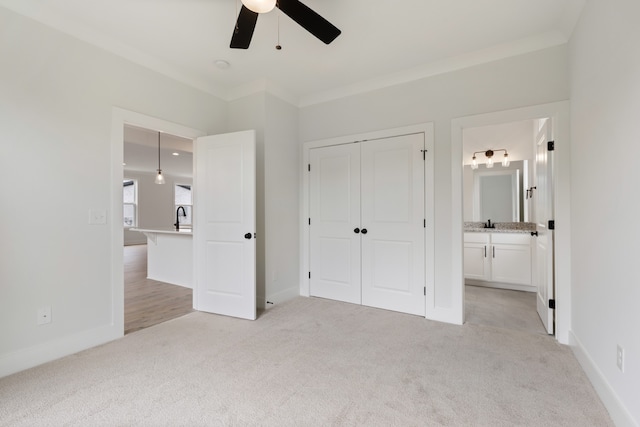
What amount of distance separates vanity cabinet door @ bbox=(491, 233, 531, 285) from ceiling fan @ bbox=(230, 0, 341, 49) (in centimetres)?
376

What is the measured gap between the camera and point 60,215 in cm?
229

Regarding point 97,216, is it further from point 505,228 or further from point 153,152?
point 153,152

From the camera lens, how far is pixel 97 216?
2500 millimetres

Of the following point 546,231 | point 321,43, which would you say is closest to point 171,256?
point 321,43

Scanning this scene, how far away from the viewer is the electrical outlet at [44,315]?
2.20 m

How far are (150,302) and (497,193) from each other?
5215mm

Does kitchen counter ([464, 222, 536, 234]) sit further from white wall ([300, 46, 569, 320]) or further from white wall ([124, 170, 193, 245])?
white wall ([124, 170, 193, 245])

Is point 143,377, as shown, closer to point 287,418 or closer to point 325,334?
point 287,418

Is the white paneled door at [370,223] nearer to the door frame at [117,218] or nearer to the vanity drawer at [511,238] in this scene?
the vanity drawer at [511,238]

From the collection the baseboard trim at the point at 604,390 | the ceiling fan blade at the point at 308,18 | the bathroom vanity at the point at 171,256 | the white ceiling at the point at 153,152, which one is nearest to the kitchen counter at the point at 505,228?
the baseboard trim at the point at 604,390

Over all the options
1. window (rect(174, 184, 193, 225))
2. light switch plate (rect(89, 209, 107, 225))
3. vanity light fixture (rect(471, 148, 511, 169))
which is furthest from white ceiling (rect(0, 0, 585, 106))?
window (rect(174, 184, 193, 225))

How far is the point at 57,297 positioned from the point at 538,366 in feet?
→ 11.9

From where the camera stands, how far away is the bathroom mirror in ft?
15.0

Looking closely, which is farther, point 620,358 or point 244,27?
point 244,27
